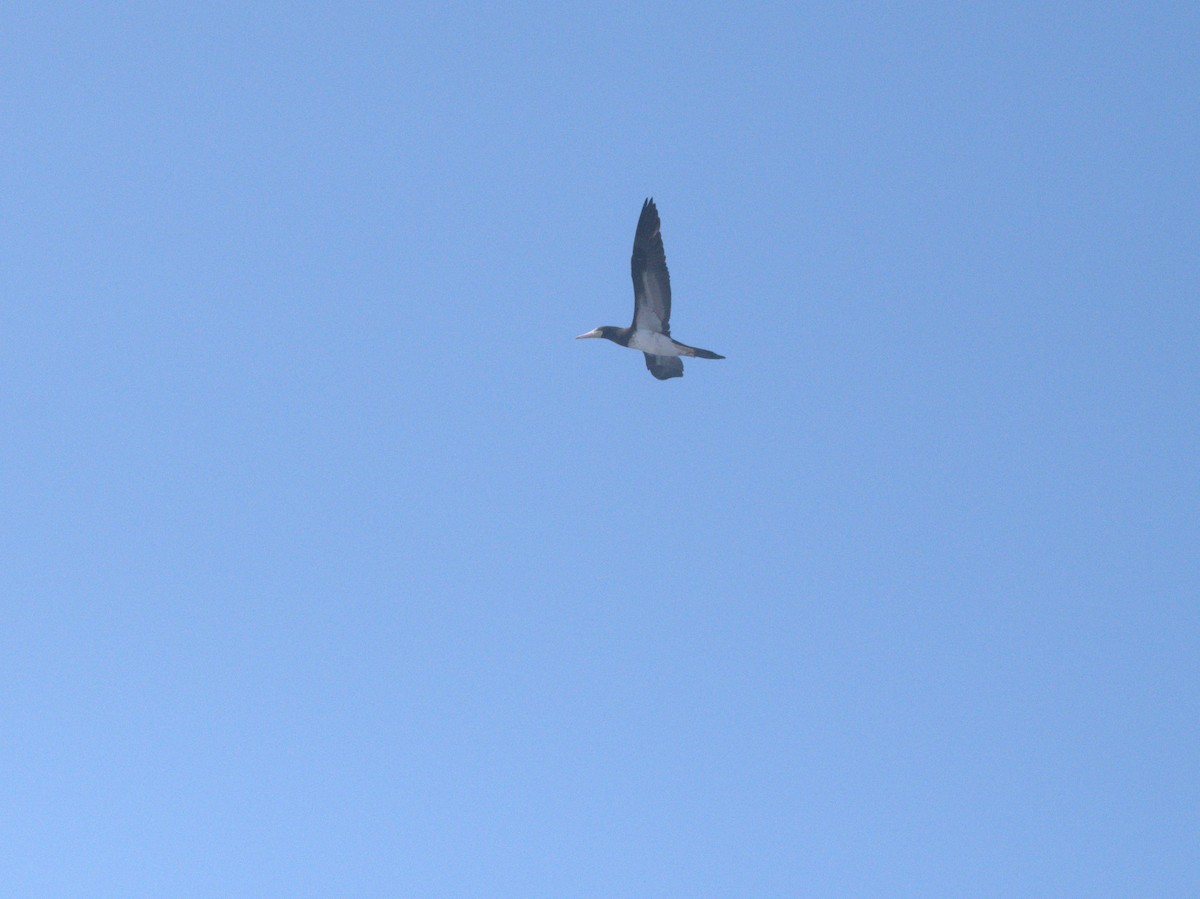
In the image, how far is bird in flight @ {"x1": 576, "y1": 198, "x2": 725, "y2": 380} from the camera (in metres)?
61.7

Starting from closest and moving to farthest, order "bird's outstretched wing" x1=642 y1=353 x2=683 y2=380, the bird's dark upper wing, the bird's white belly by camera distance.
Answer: the bird's dark upper wing → the bird's white belly → "bird's outstretched wing" x1=642 y1=353 x2=683 y2=380

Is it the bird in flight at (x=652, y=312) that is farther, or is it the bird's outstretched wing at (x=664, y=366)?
the bird's outstretched wing at (x=664, y=366)

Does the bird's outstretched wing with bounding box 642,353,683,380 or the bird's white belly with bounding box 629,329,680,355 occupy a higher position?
the bird's white belly with bounding box 629,329,680,355

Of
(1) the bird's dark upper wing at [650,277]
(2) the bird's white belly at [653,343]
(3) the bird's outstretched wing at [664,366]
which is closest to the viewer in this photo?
(1) the bird's dark upper wing at [650,277]

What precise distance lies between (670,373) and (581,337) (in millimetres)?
3919

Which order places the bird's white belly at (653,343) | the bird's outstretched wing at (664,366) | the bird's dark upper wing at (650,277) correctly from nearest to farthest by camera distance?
the bird's dark upper wing at (650,277), the bird's white belly at (653,343), the bird's outstretched wing at (664,366)

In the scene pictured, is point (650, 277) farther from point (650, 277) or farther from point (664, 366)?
point (664, 366)

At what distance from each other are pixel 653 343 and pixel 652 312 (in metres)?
1.24

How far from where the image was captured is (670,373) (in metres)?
64.2

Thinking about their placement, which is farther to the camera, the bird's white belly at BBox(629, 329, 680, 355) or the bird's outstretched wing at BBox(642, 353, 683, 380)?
the bird's outstretched wing at BBox(642, 353, 683, 380)

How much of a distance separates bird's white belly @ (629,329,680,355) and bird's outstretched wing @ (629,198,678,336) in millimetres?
216

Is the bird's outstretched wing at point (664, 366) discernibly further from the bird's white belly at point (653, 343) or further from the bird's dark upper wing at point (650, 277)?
the bird's dark upper wing at point (650, 277)

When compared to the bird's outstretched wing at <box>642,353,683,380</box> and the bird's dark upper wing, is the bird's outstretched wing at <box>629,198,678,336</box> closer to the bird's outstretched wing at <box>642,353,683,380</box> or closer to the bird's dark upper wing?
the bird's dark upper wing

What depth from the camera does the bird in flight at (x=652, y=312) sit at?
61.7 metres
